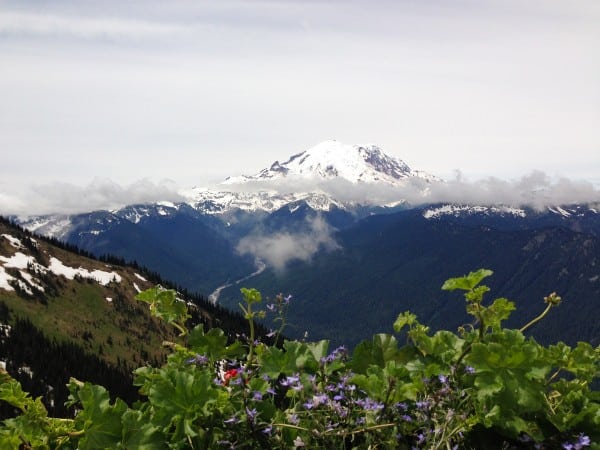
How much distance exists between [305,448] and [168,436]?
80cm

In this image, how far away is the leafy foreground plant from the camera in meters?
2.77

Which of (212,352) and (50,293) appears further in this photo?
(50,293)

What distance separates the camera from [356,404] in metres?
2.91

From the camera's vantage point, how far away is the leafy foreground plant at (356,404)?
2766mm

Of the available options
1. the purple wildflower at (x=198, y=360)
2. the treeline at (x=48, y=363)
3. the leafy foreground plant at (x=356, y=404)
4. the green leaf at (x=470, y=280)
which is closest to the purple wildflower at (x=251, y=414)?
the leafy foreground plant at (x=356, y=404)

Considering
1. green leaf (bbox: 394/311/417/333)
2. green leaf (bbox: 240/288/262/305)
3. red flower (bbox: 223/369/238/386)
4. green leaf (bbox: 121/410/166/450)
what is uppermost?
green leaf (bbox: 240/288/262/305)

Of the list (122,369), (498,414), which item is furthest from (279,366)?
(122,369)

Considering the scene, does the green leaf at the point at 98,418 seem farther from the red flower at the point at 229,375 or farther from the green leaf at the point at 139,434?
the red flower at the point at 229,375

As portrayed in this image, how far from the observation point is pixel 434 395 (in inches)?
117

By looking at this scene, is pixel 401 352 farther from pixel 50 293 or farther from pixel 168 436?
pixel 50 293

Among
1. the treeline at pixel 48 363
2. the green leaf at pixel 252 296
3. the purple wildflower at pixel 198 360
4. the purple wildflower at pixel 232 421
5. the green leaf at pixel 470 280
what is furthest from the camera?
the treeline at pixel 48 363

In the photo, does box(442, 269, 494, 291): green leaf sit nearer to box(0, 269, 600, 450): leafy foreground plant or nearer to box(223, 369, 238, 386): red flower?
box(0, 269, 600, 450): leafy foreground plant

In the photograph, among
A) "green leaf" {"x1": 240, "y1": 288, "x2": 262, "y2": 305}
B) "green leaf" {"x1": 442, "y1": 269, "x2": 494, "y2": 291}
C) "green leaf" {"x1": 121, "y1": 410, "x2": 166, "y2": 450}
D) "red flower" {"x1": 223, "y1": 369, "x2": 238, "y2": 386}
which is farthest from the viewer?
"green leaf" {"x1": 240, "y1": 288, "x2": 262, "y2": 305}

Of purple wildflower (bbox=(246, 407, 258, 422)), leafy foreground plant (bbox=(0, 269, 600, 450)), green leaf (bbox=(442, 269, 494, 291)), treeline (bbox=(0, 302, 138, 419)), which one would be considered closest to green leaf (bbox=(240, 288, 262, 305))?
leafy foreground plant (bbox=(0, 269, 600, 450))
